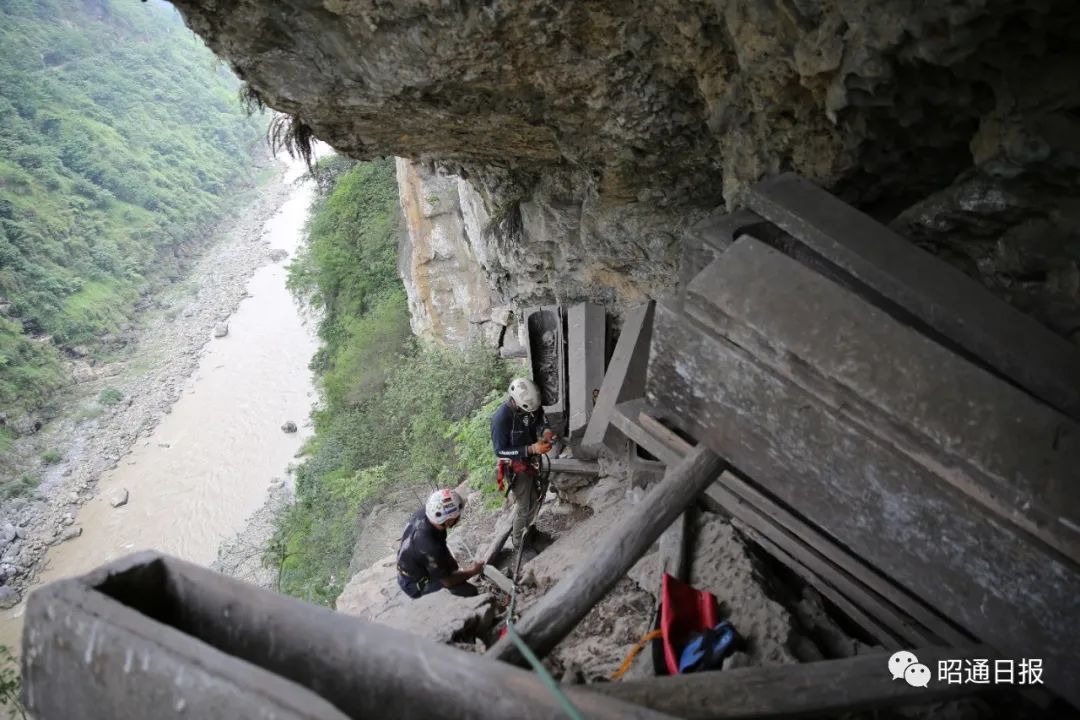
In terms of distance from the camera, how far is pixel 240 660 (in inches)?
60.4

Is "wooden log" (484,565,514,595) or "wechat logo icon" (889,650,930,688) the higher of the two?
"wechat logo icon" (889,650,930,688)

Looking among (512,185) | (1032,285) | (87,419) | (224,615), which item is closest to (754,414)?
(1032,285)

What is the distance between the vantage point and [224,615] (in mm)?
1882

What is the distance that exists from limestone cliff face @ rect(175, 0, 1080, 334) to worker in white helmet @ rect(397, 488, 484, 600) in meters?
2.53

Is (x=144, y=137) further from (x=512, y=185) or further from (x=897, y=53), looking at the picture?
(x=897, y=53)

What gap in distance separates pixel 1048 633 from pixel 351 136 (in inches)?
185

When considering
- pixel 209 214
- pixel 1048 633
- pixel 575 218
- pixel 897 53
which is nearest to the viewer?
pixel 1048 633

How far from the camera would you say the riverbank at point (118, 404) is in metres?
16.6

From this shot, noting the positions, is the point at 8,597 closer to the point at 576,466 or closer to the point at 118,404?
the point at 118,404

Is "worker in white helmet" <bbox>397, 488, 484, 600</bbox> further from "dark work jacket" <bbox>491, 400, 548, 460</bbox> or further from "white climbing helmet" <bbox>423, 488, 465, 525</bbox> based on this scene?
"dark work jacket" <bbox>491, 400, 548, 460</bbox>

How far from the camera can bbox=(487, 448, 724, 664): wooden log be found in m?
2.10

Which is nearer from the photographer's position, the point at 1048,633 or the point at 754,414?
the point at 1048,633

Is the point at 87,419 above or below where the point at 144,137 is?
below

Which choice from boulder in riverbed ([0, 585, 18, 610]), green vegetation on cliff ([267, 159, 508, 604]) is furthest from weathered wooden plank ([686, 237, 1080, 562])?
boulder in riverbed ([0, 585, 18, 610])
